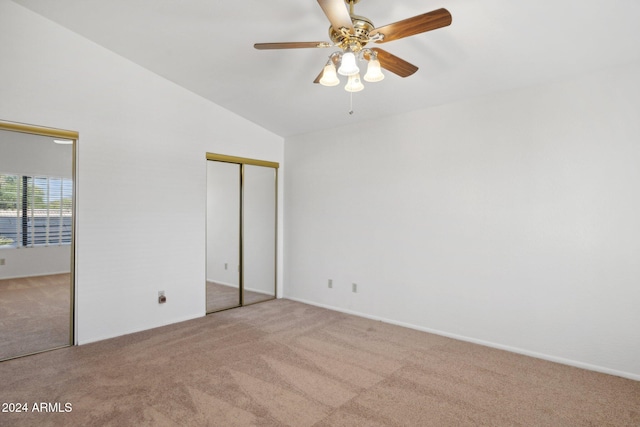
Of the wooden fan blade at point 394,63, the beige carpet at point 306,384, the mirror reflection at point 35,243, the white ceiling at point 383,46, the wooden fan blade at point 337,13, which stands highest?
the white ceiling at point 383,46

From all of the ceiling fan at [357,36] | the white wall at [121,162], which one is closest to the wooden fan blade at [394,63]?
the ceiling fan at [357,36]

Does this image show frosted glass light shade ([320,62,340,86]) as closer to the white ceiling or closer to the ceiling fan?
the ceiling fan

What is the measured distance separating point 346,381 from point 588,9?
3.11 m

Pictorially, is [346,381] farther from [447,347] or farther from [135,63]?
[135,63]

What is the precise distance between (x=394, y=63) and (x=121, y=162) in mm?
3011

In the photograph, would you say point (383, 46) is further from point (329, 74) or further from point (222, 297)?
point (222, 297)

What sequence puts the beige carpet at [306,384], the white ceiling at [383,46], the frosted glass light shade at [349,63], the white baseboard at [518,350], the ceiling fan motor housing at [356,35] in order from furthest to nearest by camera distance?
the white baseboard at [518,350], the white ceiling at [383,46], the beige carpet at [306,384], the frosted glass light shade at [349,63], the ceiling fan motor housing at [356,35]

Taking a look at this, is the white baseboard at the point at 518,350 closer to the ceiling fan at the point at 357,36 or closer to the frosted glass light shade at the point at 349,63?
the ceiling fan at the point at 357,36

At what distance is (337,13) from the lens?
1800 mm

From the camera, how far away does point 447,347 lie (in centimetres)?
352

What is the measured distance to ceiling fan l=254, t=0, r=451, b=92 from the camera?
70.9 inches

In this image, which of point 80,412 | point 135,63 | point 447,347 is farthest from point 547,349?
point 135,63

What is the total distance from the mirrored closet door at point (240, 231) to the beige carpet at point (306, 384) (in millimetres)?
1088

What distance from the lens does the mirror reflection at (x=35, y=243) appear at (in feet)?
10.6
